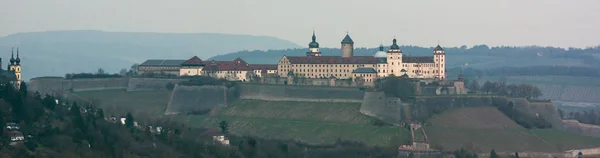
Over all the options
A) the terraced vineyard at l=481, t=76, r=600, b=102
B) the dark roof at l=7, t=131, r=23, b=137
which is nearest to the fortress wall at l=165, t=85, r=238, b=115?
the dark roof at l=7, t=131, r=23, b=137

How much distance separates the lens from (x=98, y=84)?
277 feet

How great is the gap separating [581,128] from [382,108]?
12223 millimetres

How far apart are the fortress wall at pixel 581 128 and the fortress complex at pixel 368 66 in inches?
269

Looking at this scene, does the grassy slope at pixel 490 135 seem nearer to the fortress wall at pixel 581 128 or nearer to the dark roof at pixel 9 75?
the fortress wall at pixel 581 128

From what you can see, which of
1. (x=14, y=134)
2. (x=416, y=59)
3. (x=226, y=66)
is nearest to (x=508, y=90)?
(x=416, y=59)

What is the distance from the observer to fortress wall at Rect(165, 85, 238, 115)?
3130 inches

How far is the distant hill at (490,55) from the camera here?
141 metres

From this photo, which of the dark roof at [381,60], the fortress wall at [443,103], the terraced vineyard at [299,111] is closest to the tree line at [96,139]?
the fortress wall at [443,103]

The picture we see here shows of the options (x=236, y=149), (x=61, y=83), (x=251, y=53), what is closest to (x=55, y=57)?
(x=251, y=53)

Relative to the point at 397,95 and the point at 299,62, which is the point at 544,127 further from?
the point at 299,62

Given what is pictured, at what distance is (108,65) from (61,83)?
3163 inches

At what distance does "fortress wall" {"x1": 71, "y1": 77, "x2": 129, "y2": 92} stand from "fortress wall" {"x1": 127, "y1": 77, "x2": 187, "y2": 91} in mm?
1063

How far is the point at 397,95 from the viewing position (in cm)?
7294

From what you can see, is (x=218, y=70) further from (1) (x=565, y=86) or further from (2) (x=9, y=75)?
(1) (x=565, y=86)
